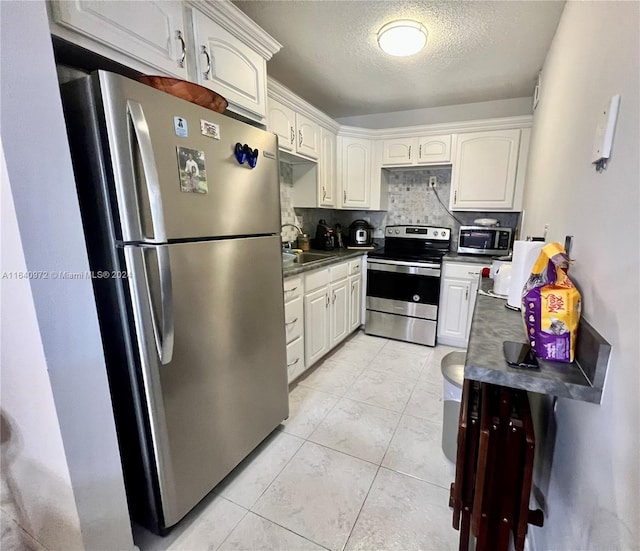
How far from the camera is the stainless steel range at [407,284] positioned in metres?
2.83

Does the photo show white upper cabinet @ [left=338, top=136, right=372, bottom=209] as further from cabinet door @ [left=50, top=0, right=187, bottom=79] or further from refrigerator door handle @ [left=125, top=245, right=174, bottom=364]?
refrigerator door handle @ [left=125, top=245, right=174, bottom=364]

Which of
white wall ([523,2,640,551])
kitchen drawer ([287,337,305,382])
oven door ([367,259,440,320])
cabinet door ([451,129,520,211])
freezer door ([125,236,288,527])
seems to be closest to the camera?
white wall ([523,2,640,551])

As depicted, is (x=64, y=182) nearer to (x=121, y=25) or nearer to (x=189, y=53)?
(x=121, y=25)

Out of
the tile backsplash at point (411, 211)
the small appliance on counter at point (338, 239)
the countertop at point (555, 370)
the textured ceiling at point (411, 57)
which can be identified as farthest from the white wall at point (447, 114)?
the countertop at point (555, 370)

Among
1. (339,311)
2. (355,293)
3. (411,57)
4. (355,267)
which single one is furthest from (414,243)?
(411,57)

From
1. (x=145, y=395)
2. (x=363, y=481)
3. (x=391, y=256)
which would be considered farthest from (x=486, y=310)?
(x=391, y=256)

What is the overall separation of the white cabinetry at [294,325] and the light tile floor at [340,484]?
0.71 feet

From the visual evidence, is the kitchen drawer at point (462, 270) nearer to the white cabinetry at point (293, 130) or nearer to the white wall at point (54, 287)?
the white cabinetry at point (293, 130)

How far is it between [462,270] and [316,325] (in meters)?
1.42

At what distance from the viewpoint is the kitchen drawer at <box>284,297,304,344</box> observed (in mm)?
2045

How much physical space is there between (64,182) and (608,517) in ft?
4.82

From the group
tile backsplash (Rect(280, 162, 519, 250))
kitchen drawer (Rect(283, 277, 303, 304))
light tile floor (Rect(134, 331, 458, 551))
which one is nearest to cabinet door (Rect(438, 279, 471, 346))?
tile backsplash (Rect(280, 162, 519, 250))

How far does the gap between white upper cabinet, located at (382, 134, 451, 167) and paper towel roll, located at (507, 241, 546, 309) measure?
208 cm

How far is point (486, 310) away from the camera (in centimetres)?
114
